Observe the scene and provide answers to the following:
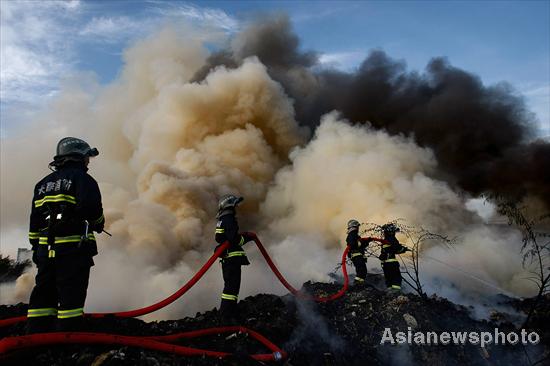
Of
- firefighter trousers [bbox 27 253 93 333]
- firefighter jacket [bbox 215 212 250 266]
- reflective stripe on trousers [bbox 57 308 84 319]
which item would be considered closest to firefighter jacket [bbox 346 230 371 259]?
firefighter jacket [bbox 215 212 250 266]

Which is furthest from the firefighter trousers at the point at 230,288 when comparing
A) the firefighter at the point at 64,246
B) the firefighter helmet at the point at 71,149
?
the firefighter helmet at the point at 71,149

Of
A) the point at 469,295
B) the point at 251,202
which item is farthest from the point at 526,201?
the point at 251,202

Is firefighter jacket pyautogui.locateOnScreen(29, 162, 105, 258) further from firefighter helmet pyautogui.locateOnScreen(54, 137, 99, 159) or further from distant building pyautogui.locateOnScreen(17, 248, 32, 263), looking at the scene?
distant building pyautogui.locateOnScreen(17, 248, 32, 263)

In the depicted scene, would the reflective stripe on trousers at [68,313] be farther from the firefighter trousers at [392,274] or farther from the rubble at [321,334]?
the firefighter trousers at [392,274]

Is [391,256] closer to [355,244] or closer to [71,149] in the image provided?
[355,244]

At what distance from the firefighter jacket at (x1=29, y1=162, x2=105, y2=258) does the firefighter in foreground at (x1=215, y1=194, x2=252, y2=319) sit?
2.44 m

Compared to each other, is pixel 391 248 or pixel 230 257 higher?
pixel 391 248

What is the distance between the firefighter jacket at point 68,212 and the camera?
4.53 metres

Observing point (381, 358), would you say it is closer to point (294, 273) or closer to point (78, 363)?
point (78, 363)

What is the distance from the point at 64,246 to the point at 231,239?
2750mm

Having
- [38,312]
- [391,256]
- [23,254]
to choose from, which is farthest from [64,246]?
[23,254]

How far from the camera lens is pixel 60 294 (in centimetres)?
440

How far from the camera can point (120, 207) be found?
2156 cm

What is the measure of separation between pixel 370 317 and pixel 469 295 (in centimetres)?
653
